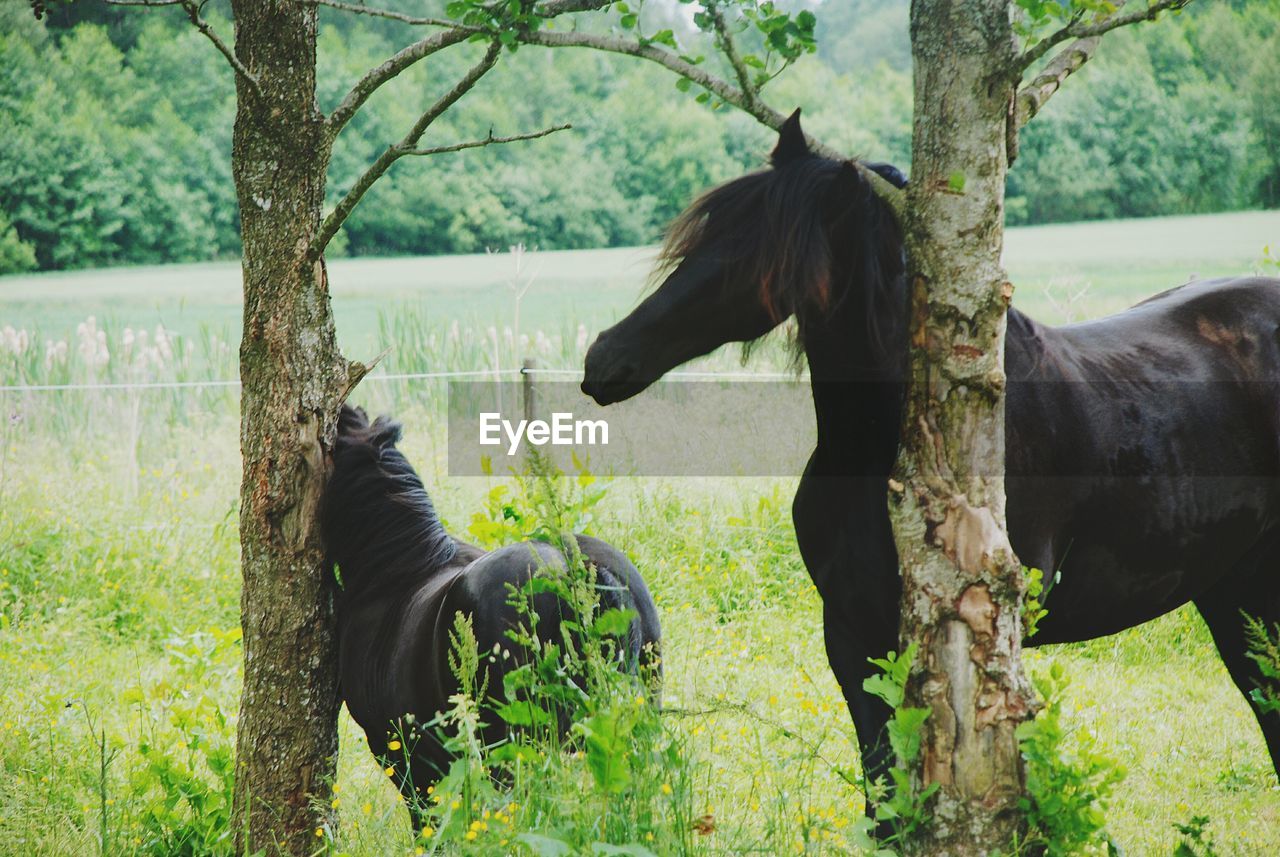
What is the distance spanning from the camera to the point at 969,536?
6.29ft

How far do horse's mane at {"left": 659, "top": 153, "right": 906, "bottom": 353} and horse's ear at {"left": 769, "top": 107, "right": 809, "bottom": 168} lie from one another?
1 centimetres

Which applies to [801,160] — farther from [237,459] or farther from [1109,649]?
[237,459]

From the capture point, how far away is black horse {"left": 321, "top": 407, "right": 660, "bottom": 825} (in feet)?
8.91

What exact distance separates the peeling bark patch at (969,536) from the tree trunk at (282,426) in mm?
1706

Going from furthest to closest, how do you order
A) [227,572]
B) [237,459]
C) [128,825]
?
[237,459], [227,572], [128,825]

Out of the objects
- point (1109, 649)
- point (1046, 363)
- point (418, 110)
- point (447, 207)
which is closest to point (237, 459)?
point (1109, 649)

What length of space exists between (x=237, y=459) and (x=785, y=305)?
20.7ft

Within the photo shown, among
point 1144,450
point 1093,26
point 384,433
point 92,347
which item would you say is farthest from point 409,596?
point 92,347

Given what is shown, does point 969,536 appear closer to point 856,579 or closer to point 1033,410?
point 856,579

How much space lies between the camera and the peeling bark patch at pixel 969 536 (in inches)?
75.3

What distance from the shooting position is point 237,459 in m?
7.51

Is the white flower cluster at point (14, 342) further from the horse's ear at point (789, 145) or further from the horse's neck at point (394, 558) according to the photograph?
the horse's ear at point (789, 145)

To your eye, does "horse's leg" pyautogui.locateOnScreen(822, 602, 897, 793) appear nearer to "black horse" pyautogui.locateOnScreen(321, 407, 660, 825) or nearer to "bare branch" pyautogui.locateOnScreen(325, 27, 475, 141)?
"black horse" pyautogui.locateOnScreen(321, 407, 660, 825)
